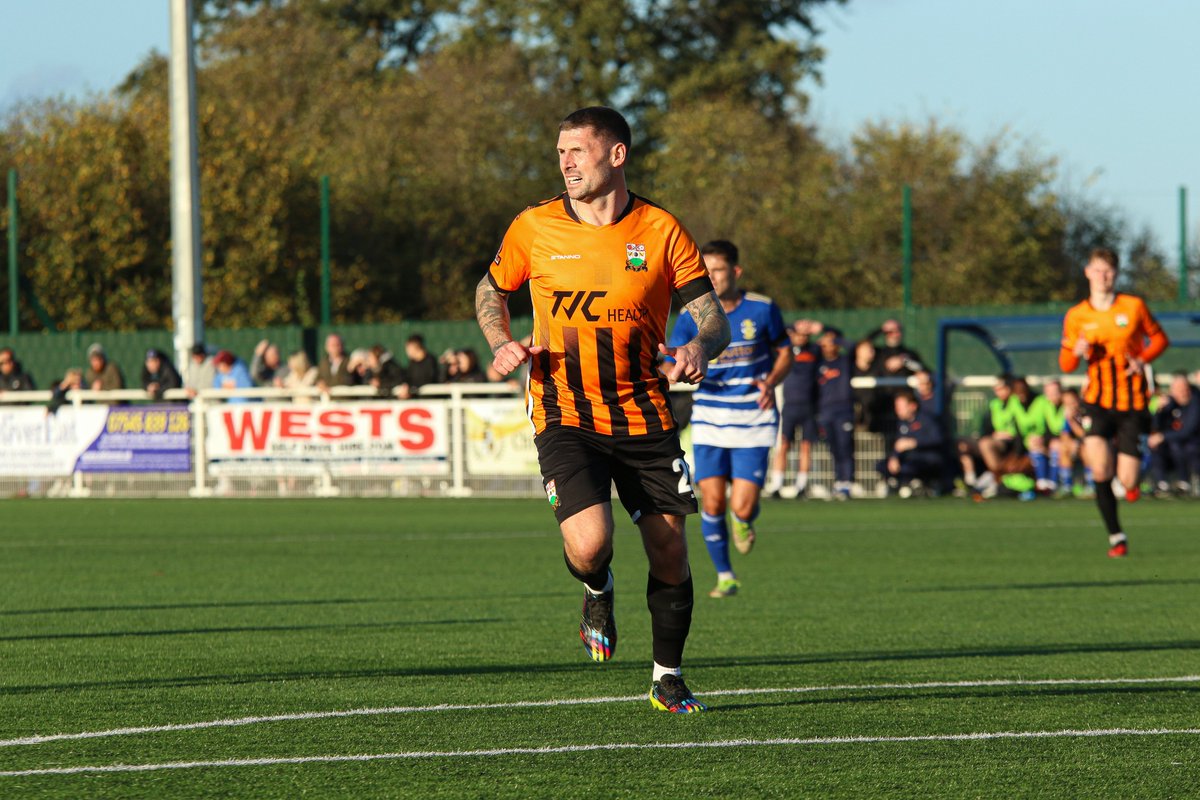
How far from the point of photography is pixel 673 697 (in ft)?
22.0

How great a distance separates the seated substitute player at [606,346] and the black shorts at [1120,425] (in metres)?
8.30

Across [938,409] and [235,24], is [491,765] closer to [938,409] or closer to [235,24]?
[938,409]

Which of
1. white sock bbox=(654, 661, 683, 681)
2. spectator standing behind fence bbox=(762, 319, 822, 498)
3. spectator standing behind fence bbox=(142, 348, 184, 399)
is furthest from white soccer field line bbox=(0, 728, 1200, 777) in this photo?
spectator standing behind fence bbox=(142, 348, 184, 399)

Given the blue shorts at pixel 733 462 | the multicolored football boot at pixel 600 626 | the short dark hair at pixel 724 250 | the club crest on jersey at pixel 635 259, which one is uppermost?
the short dark hair at pixel 724 250

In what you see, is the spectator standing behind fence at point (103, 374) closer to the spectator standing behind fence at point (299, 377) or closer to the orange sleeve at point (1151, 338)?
the spectator standing behind fence at point (299, 377)

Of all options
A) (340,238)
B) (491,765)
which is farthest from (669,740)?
(340,238)

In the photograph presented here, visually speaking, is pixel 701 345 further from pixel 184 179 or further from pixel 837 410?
pixel 184 179

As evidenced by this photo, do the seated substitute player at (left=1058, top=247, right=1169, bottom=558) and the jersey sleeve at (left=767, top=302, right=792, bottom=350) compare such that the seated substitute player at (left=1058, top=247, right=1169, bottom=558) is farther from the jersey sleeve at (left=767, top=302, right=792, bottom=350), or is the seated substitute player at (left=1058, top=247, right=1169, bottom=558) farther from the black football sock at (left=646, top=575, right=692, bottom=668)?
the black football sock at (left=646, top=575, right=692, bottom=668)

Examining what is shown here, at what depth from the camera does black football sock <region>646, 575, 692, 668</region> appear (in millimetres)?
6762

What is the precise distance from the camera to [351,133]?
5600cm

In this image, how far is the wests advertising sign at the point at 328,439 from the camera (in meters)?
22.8

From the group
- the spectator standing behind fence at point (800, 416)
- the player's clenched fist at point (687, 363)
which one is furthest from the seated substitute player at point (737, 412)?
the spectator standing behind fence at point (800, 416)

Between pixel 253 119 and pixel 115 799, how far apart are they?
42997mm

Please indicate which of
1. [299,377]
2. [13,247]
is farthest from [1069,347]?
[13,247]
